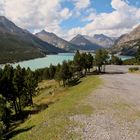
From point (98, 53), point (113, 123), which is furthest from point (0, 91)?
point (98, 53)

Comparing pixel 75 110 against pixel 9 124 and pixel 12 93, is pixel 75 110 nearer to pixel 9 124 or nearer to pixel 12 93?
pixel 9 124

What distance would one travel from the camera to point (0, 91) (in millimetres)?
84938

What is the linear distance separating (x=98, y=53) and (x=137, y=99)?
99.1m

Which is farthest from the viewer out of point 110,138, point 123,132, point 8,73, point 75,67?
point 75,67

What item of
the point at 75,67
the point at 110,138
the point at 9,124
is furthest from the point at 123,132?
the point at 75,67

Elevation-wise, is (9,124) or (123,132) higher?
(123,132)

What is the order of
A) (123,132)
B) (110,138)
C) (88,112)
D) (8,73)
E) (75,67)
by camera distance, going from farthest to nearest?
(75,67), (8,73), (88,112), (123,132), (110,138)

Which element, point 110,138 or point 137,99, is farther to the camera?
point 137,99

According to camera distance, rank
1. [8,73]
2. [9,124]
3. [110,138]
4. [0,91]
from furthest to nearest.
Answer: [8,73], [0,91], [9,124], [110,138]

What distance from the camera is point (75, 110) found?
5822cm

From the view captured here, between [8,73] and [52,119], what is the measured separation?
43.9m

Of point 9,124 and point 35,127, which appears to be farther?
point 9,124

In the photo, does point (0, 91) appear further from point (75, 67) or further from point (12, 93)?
point (75, 67)

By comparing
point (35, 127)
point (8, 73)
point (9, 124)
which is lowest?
point (9, 124)
